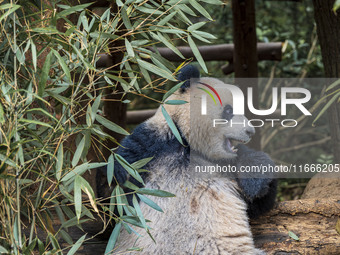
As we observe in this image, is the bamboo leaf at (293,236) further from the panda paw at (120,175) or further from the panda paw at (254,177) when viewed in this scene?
the panda paw at (120,175)

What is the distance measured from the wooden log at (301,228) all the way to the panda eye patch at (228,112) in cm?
53

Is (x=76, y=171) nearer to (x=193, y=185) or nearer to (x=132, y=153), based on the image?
(x=132, y=153)

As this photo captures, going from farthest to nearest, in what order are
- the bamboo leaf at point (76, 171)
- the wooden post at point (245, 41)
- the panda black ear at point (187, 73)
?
the wooden post at point (245, 41) → the panda black ear at point (187, 73) → the bamboo leaf at point (76, 171)

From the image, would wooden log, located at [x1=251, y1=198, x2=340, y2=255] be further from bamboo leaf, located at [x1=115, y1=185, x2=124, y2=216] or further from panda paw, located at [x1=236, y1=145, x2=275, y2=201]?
bamboo leaf, located at [x1=115, y1=185, x2=124, y2=216]

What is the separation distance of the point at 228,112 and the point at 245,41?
207 cm

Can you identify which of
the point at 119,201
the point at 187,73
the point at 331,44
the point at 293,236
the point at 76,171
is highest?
the point at 331,44

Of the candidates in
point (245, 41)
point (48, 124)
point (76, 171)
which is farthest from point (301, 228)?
point (245, 41)

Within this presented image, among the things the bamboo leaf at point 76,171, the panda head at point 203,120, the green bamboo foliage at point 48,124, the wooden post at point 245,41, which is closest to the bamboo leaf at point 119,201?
the green bamboo foliage at point 48,124

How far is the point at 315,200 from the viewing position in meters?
2.45

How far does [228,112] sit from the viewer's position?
2236 millimetres

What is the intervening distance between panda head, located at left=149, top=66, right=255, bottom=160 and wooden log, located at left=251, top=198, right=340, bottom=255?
406mm

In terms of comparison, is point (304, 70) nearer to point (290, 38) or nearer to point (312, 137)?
point (290, 38)

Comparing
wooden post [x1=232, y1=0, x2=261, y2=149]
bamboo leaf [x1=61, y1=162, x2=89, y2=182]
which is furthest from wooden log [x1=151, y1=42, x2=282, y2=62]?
bamboo leaf [x1=61, y1=162, x2=89, y2=182]

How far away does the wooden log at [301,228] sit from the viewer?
2234 mm
